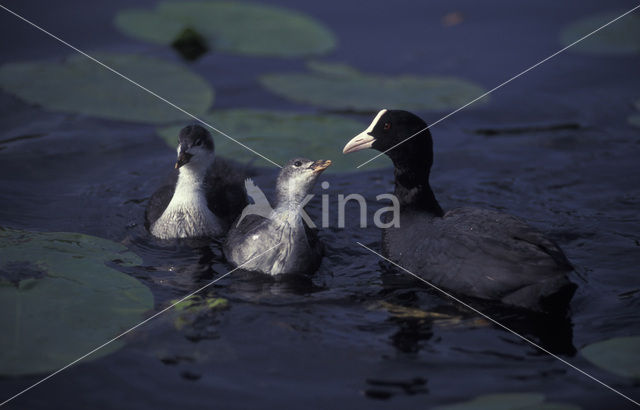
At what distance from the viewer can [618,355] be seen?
17.9ft

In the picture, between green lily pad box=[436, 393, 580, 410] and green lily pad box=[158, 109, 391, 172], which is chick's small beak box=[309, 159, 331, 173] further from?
green lily pad box=[436, 393, 580, 410]

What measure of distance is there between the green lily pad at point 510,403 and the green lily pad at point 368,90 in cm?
490

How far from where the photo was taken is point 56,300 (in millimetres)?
5777

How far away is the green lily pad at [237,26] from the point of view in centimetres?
1055

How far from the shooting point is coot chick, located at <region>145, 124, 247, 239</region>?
7051mm

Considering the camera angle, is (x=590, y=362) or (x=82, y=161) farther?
(x=82, y=161)

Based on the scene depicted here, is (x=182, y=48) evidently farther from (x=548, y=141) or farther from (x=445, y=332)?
(x=445, y=332)

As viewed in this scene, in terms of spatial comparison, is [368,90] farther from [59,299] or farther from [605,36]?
[59,299]

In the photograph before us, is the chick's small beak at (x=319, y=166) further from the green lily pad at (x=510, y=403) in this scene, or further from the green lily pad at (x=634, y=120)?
the green lily pad at (x=634, y=120)

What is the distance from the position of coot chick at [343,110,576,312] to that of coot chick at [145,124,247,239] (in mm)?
1353

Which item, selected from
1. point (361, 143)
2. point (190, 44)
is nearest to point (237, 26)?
point (190, 44)

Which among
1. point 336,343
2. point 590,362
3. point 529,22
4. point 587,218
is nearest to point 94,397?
point 336,343

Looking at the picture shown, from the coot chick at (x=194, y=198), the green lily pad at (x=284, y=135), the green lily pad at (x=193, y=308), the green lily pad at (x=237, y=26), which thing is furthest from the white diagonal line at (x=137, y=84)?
the green lily pad at (x=193, y=308)

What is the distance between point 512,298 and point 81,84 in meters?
5.82
